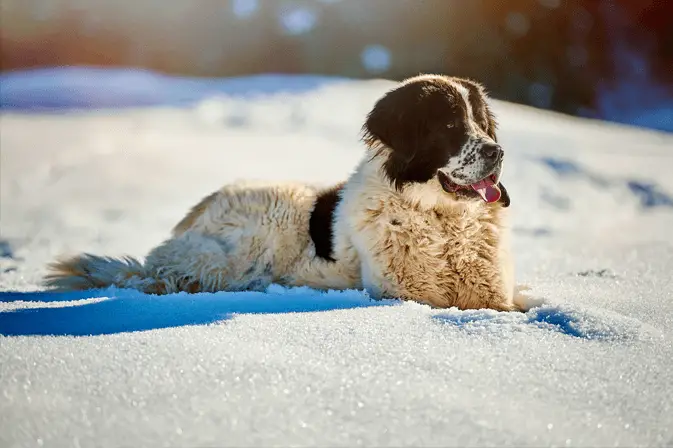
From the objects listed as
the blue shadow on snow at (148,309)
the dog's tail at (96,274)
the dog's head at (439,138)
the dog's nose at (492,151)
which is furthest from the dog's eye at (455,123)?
the dog's tail at (96,274)

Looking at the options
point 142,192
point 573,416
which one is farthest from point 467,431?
point 142,192

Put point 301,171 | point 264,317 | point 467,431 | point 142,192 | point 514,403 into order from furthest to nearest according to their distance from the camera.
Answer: point 301,171
point 142,192
point 264,317
point 514,403
point 467,431

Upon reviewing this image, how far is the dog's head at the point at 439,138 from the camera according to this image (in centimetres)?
317

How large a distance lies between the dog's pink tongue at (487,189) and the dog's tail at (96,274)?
1935 mm

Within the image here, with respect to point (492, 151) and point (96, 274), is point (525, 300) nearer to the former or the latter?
point (492, 151)

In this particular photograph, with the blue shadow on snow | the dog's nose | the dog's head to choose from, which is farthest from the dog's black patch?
the dog's nose

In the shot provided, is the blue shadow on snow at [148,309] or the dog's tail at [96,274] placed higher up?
the dog's tail at [96,274]

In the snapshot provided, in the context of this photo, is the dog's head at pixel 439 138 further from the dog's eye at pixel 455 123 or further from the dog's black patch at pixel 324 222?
the dog's black patch at pixel 324 222

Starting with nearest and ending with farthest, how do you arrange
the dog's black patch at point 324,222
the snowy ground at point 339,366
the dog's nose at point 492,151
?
the snowy ground at point 339,366 → the dog's nose at point 492,151 → the dog's black patch at point 324,222

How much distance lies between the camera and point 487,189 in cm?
325

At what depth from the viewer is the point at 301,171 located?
783cm

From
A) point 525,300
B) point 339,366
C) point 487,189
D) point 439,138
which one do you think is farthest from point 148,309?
point 525,300

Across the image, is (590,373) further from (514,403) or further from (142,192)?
(142,192)

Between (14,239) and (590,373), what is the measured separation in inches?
203
